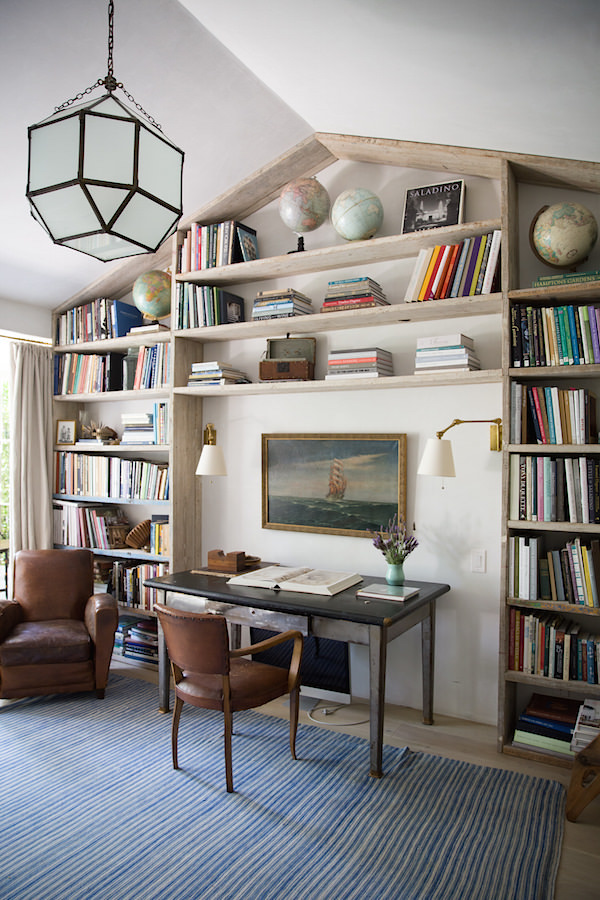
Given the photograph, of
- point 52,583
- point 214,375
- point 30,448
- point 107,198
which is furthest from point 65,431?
point 107,198

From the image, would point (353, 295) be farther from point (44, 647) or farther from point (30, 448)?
point (30, 448)

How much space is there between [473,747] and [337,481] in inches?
59.7

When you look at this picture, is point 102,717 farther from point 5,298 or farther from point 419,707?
point 5,298

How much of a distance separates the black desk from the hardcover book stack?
154cm

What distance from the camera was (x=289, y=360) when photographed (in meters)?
3.59

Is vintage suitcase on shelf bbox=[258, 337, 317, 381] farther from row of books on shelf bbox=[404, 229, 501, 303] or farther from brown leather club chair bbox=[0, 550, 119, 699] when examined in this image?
brown leather club chair bbox=[0, 550, 119, 699]

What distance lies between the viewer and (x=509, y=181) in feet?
9.71

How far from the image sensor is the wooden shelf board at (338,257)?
10.2ft

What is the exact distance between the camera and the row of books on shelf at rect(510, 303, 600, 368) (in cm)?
274

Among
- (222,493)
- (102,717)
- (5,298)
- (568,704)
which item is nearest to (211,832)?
(102,717)

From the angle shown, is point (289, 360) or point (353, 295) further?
point (289, 360)

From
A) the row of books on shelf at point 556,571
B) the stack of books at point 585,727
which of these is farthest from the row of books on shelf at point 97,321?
the stack of books at point 585,727

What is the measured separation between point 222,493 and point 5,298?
81.9 inches

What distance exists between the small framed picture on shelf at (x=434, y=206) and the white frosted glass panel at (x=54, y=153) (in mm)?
1986
